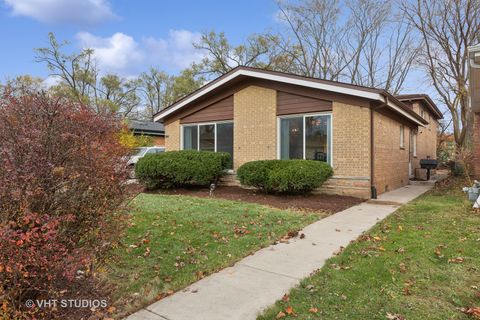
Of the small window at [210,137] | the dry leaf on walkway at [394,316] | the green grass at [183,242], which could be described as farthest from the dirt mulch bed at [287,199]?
the dry leaf on walkway at [394,316]

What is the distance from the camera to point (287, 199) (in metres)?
8.97

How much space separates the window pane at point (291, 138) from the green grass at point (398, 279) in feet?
16.1

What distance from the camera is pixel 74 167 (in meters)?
2.61

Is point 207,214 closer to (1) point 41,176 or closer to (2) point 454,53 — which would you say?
(1) point 41,176

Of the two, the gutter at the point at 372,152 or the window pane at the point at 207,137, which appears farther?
the window pane at the point at 207,137

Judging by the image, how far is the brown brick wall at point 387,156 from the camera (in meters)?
9.86

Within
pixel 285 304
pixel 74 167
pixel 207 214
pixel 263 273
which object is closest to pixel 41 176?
pixel 74 167

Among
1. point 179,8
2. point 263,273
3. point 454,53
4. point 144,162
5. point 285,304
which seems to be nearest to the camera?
point 285,304

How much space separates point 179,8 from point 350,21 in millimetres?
17091

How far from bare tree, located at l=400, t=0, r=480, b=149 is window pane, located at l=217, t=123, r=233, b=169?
454 inches

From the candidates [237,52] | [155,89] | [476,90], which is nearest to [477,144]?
[476,90]

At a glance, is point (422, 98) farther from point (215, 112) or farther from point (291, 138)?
point (215, 112)

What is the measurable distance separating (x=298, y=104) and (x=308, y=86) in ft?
2.27

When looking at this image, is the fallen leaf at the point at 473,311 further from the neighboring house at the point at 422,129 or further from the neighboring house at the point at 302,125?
the neighboring house at the point at 422,129
